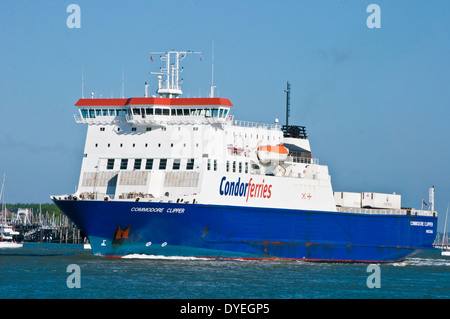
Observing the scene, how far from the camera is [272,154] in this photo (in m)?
47.2

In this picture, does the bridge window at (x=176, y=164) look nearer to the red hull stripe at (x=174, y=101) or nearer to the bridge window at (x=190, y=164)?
the bridge window at (x=190, y=164)

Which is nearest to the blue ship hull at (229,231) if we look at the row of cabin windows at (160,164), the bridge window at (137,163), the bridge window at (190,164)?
the row of cabin windows at (160,164)

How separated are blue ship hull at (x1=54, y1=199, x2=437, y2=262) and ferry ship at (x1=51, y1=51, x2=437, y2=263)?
0.18 ft

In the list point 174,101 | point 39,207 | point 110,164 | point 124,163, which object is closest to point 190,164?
point 174,101

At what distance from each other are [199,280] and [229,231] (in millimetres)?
10150

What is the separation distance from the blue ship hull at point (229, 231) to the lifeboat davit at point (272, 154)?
9.70 ft

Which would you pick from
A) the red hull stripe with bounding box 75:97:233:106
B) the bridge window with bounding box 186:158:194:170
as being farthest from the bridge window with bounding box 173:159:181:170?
the red hull stripe with bounding box 75:97:233:106

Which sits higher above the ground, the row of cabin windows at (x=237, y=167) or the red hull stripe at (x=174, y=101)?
the red hull stripe at (x=174, y=101)

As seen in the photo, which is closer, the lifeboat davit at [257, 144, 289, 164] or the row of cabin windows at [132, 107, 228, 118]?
the row of cabin windows at [132, 107, 228, 118]

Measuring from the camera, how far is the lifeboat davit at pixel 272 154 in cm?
4697

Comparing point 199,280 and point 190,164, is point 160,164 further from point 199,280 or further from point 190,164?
point 199,280

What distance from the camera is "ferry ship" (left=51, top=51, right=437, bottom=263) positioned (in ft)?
138

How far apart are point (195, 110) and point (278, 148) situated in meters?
5.96

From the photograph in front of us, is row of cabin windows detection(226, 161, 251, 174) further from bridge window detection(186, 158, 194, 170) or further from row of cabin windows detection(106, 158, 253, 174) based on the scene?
bridge window detection(186, 158, 194, 170)
